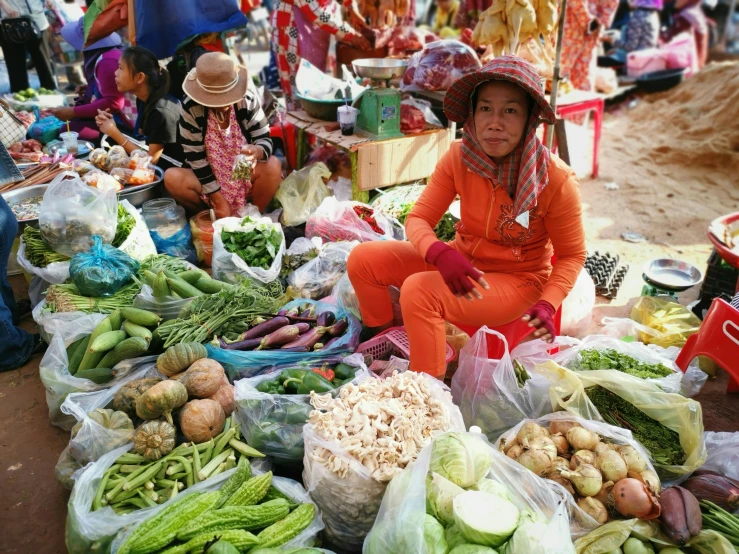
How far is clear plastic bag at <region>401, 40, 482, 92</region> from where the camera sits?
4.70 m

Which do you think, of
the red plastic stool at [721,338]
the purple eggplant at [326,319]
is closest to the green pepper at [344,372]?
the purple eggplant at [326,319]

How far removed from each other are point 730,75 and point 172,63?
7.88 m

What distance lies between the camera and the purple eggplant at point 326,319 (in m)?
3.14

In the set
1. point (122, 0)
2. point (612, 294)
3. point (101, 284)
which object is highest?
point (122, 0)

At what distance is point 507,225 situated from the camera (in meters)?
2.59

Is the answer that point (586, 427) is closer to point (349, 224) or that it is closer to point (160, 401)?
point (160, 401)

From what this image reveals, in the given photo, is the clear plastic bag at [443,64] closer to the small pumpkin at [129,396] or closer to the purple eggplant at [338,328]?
the purple eggplant at [338,328]

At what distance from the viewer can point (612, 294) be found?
4125mm

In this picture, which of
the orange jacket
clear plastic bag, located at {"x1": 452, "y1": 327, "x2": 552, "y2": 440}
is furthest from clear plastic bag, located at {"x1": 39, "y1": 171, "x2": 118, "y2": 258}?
clear plastic bag, located at {"x1": 452, "y1": 327, "x2": 552, "y2": 440}

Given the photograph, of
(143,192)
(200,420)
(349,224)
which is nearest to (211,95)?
(143,192)

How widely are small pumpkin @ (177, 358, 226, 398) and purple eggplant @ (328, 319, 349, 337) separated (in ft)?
A: 2.29

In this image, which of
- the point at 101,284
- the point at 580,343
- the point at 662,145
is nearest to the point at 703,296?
the point at 580,343

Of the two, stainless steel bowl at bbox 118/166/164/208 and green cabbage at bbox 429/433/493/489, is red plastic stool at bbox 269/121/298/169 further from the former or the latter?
green cabbage at bbox 429/433/493/489

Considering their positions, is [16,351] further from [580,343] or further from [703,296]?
[703,296]
